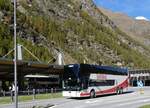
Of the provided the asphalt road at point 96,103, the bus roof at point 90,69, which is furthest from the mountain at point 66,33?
the asphalt road at point 96,103

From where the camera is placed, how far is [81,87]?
42.4 meters

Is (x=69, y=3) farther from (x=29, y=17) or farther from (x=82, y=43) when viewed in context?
(x=29, y=17)

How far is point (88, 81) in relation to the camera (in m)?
43.4

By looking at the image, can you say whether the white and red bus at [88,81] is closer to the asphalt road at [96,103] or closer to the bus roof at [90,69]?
the bus roof at [90,69]

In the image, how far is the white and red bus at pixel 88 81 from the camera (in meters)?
42.3

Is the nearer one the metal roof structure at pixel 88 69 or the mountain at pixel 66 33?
the metal roof structure at pixel 88 69

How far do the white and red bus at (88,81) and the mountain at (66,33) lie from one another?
36.1 metres

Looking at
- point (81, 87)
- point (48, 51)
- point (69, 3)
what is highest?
point (69, 3)

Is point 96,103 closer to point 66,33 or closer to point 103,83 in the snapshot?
point 103,83

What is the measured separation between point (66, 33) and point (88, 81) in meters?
70.2

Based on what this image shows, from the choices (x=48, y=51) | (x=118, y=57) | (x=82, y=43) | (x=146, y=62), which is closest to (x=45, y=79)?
(x=48, y=51)

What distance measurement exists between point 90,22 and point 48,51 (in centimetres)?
4401

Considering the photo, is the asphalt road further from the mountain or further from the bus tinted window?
the mountain

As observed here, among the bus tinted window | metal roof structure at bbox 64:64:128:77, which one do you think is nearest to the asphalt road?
metal roof structure at bbox 64:64:128:77
